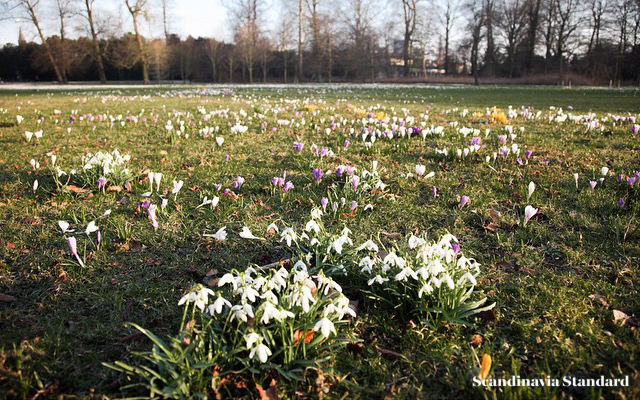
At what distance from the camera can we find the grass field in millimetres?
1660

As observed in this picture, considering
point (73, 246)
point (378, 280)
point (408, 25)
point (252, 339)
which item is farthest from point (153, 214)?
point (408, 25)

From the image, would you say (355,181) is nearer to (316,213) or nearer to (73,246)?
(316,213)

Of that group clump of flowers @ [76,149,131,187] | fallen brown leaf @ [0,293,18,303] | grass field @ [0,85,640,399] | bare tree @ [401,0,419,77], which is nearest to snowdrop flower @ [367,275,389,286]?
grass field @ [0,85,640,399]

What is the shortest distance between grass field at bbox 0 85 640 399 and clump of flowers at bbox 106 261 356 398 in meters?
0.02

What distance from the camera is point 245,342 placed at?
1.72 meters

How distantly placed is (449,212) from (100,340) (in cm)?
279

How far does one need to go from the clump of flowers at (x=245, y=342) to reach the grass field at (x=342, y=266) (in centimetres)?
2

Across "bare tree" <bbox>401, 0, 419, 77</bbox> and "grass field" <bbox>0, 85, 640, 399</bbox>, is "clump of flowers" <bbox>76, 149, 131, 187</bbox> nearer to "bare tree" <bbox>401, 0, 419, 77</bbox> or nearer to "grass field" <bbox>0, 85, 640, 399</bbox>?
"grass field" <bbox>0, 85, 640, 399</bbox>

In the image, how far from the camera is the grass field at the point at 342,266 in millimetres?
1660

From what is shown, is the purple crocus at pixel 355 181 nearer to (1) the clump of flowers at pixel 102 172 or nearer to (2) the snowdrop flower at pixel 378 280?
(2) the snowdrop flower at pixel 378 280

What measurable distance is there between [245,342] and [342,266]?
0.74m

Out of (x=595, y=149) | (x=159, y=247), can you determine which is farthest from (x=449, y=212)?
(x=595, y=149)

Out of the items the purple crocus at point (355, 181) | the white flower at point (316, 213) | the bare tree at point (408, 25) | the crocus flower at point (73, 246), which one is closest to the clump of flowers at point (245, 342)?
the white flower at point (316, 213)

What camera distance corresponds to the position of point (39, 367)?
5.52ft
